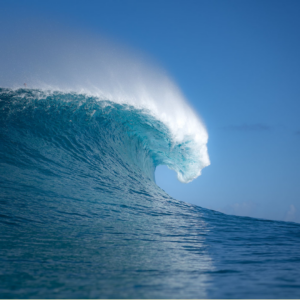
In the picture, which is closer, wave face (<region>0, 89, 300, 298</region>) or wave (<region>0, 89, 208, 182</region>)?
wave face (<region>0, 89, 300, 298</region>)

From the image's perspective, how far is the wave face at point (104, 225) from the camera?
171 cm

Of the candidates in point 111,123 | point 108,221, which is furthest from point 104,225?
point 111,123

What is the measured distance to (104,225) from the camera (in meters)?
3.95

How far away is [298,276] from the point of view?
1856mm

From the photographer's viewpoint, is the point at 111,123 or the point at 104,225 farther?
the point at 111,123

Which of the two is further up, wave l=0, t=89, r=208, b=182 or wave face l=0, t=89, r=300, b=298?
wave l=0, t=89, r=208, b=182

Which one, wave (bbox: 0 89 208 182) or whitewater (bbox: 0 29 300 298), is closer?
whitewater (bbox: 0 29 300 298)

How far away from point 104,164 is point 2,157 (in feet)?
9.12

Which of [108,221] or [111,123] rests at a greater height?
→ [111,123]

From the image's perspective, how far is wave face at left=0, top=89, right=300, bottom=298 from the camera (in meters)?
1.71

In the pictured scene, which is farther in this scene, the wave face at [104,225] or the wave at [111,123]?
the wave at [111,123]

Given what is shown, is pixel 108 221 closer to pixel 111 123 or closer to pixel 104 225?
pixel 104 225

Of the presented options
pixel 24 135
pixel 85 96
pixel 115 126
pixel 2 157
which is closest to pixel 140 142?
pixel 115 126

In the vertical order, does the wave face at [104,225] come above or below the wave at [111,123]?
below
